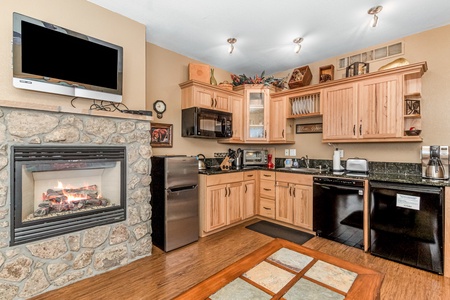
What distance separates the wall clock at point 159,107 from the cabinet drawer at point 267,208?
2.26 m

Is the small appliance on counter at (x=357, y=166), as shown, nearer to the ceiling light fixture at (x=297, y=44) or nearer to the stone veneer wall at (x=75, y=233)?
the ceiling light fixture at (x=297, y=44)

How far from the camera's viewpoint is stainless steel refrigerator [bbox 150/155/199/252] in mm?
2717

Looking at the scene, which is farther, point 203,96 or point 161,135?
point 203,96

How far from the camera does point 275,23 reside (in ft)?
8.87

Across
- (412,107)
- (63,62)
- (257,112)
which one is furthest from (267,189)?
(63,62)

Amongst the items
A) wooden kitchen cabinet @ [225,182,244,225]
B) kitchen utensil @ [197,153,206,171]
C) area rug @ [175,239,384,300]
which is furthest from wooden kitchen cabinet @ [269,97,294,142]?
area rug @ [175,239,384,300]

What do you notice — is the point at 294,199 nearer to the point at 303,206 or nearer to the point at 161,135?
the point at 303,206

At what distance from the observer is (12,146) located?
179 cm

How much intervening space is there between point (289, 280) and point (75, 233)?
6.57ft

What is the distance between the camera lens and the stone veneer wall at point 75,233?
1.76 meters

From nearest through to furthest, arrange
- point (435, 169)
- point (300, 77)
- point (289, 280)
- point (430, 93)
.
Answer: point (289, 280) < point (435, 169) < point (430, 93) < point (300, 77)

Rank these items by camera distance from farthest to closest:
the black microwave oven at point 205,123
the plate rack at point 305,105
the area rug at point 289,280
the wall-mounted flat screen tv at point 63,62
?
the plate rack at point 305,105 → the black microwave oven at point 205,123 → the wall-mounted flat screen tv at point 63,62 → the area rug at point 289,280

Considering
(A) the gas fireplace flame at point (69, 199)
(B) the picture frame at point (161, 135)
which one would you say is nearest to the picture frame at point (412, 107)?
(B) the picture frame at point (161, 135)

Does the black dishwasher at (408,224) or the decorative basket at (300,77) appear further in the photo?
the decorative basket at (300,77)
